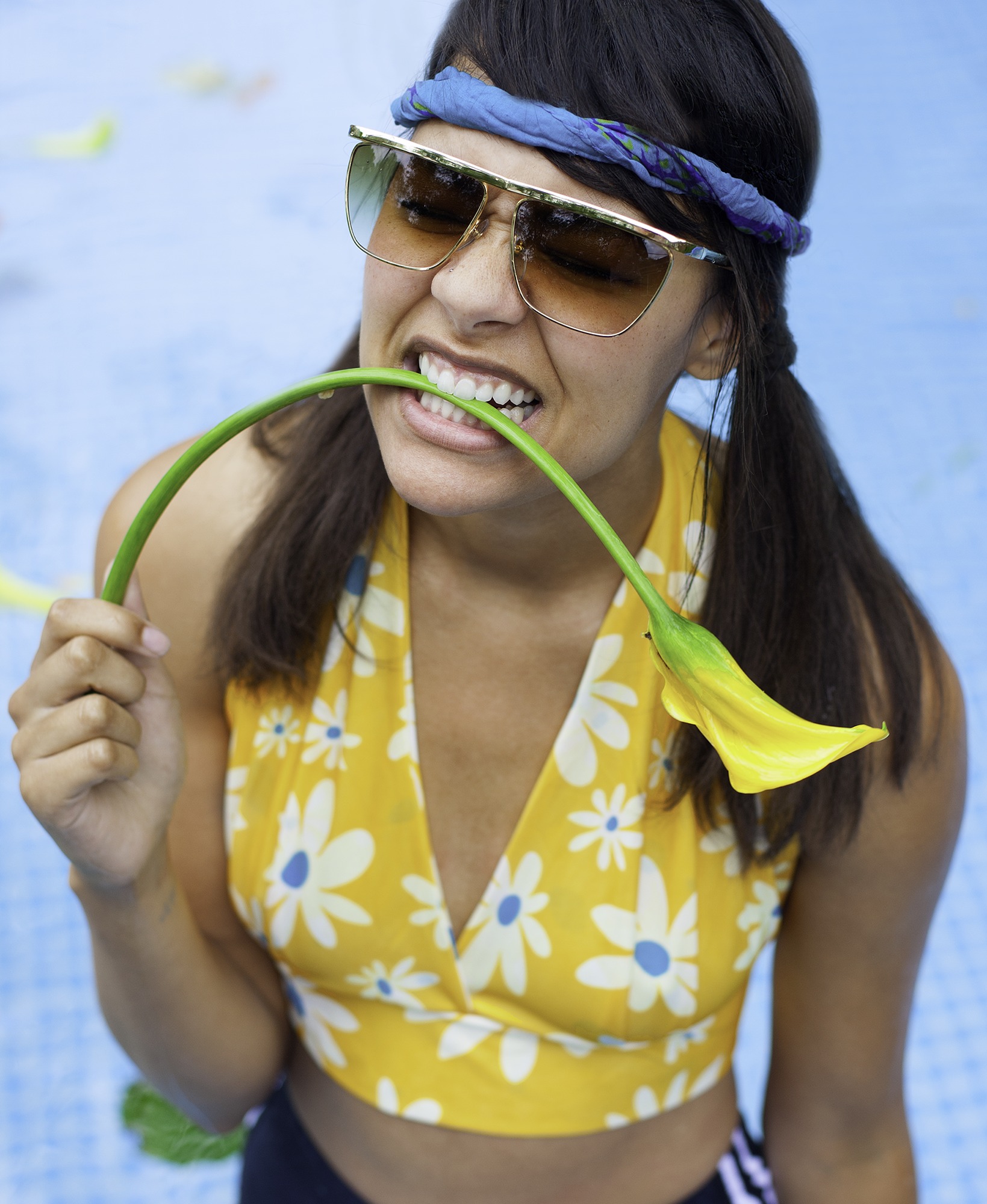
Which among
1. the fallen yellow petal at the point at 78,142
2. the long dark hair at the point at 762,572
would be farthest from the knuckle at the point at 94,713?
the fallen yellow petal at the point at 78,142

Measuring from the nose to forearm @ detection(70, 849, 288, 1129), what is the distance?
1.64 ft

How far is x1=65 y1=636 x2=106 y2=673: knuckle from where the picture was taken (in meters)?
0.85

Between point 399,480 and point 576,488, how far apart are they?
0.65 feet

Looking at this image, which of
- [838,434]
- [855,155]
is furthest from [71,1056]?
[855,155]

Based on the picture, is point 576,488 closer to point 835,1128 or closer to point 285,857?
point 285,857

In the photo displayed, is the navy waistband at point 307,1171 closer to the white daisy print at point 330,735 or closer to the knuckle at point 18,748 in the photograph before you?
the white daisy print at point 330,735

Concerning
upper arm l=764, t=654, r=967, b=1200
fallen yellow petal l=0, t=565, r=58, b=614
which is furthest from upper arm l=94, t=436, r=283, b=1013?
fallen yellow petal l=0, t=565, r=58, b=614

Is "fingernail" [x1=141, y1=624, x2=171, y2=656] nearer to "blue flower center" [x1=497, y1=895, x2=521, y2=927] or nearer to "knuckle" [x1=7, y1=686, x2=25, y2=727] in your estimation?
"knuckle" [x1=7, y1=686, x2=25, y2=727]

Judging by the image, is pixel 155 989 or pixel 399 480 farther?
pixel 155 989

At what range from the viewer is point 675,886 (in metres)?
1.11

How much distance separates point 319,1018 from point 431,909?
0.64ft

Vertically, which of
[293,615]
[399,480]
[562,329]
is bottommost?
[293,615]

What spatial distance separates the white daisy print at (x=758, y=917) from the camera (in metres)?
1.13

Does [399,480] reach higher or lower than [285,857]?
higher
